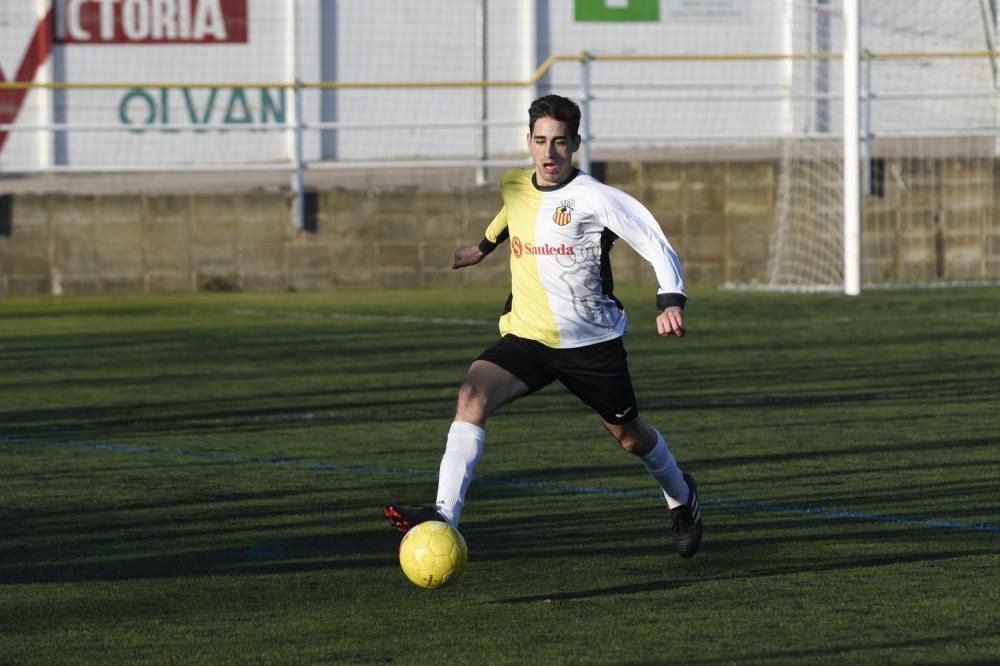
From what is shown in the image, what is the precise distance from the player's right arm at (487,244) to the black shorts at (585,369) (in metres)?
0.46

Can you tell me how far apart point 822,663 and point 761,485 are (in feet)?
9.85

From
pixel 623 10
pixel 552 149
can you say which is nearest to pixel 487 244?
pixel 552 149

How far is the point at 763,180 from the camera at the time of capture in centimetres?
2077

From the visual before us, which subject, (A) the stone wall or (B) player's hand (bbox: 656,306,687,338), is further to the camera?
(A) the stone wall

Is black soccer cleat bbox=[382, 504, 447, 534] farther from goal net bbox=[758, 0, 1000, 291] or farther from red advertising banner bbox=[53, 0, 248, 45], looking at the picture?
red advertising banner bbox=[53, 0, 248, 45]

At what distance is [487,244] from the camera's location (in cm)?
653

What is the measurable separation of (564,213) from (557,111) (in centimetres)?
37

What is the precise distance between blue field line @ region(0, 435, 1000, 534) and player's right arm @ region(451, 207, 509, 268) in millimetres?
1251

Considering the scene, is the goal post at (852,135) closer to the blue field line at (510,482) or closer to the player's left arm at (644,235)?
the blue field line at (510,482)

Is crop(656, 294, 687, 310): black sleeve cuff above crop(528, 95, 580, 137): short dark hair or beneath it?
beneath

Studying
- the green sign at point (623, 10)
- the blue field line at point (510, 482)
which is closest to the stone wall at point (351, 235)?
the green sign at point (623, 10)

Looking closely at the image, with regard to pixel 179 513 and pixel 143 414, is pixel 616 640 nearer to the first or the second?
pixel 179 513

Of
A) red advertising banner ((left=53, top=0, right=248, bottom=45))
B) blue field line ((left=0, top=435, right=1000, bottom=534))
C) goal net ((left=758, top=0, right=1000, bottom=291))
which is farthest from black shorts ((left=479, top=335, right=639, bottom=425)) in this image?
red advertising banner ((left=53, top=0, right=248, bottom=45))

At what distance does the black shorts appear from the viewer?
6.03 m
